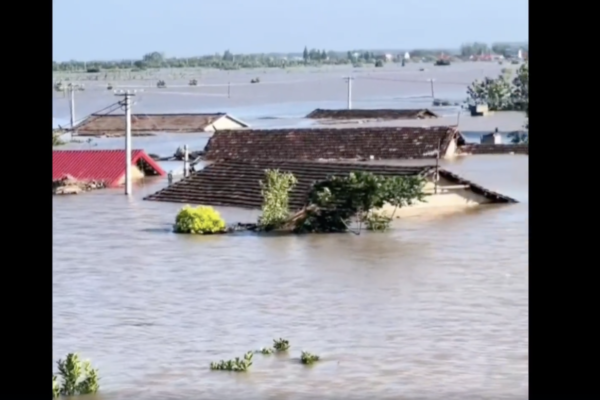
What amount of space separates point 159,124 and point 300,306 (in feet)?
43.1

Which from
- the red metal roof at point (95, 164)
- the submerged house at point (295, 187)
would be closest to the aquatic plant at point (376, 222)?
the submerged house at point (295, 187)

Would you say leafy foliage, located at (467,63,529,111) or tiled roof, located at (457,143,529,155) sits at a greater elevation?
leafy foliage, located at (467,63,529,111)

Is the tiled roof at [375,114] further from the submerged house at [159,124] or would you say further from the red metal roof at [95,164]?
the red metal roof at [95,164]

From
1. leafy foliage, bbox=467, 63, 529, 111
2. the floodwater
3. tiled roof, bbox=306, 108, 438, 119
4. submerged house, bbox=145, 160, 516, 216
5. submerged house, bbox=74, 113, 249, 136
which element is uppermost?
leafy foliage, bbox=467, 63, 529, 111

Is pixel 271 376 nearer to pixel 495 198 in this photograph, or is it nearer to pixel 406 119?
pixel 495 198

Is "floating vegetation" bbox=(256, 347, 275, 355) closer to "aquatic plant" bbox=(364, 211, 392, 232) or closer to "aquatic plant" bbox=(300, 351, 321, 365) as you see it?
"aquatic plant" bbox=(300, 351, 321, 365)

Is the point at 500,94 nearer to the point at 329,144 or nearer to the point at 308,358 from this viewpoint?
the point at 329,144

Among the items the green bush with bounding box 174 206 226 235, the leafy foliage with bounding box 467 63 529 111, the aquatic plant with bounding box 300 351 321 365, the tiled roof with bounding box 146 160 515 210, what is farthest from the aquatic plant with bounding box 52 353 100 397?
the leafy foliage with bounding box 467 63 529 111

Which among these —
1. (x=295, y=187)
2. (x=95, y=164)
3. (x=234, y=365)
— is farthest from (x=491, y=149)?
(x=234, y=365)

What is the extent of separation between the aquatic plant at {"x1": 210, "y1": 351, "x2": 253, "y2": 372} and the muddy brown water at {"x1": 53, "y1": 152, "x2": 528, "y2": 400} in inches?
1.8

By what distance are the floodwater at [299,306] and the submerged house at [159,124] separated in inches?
296

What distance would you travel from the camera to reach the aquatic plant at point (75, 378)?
432 cm

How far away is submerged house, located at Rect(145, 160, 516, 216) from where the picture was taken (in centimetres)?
1182
